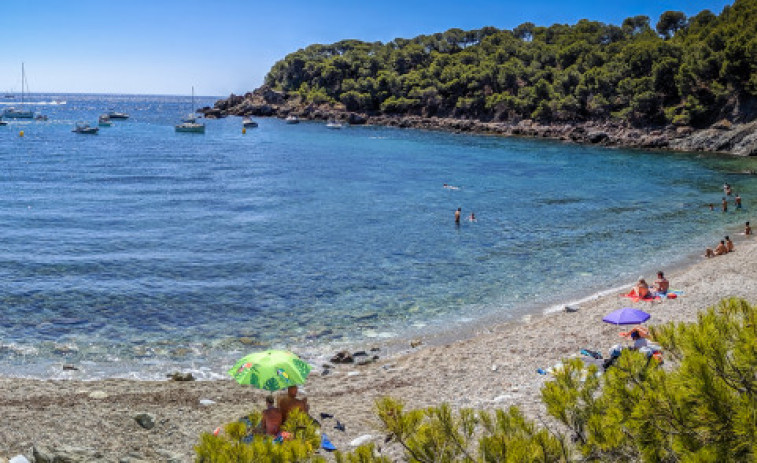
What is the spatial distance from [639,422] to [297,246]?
24.5 metres

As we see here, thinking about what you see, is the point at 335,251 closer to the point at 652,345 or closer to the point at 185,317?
the point at 185,317

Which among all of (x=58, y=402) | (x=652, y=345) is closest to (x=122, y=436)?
(x=58, y=402)

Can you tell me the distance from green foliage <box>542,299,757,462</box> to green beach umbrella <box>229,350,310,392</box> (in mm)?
6377

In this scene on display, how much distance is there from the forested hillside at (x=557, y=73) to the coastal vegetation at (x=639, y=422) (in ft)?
257

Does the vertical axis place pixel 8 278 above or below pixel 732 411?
below

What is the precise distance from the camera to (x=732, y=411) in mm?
4715

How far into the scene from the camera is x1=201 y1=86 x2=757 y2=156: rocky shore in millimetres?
69938

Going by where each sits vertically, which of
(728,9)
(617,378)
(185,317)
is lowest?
(185,317)

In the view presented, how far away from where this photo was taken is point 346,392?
1385cm

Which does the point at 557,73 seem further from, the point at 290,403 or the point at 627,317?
the point at 290,403

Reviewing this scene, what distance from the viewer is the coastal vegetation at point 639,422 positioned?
4.73m

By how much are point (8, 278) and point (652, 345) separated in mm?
22270

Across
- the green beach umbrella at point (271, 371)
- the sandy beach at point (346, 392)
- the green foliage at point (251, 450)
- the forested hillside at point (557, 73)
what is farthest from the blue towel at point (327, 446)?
the forested hillside at point (557, 73)

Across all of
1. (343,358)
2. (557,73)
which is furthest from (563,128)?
(343,358)
